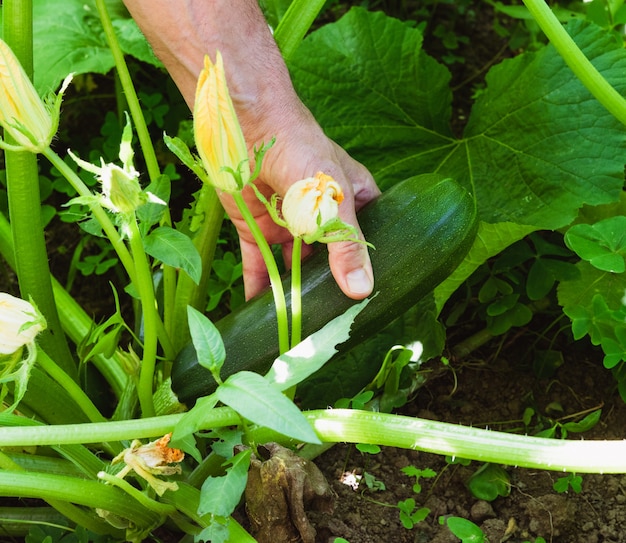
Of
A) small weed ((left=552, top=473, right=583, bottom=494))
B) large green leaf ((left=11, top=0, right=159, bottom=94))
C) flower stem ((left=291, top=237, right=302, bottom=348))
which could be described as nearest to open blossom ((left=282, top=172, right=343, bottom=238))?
flower stem ((left=291, top=237, right=302, bottom=348))

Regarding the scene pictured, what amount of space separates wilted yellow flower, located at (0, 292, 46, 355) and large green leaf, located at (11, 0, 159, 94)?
38.5 inches

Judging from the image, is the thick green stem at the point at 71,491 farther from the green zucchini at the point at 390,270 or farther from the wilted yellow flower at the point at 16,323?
the green zucchini at the point at 390,270

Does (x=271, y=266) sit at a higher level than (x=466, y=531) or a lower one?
higher

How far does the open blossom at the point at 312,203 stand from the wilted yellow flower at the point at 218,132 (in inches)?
2.9

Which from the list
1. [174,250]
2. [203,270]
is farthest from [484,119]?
[174,250]

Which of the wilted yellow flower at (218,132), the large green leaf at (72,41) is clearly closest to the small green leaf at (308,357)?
the wilted yellow flower at (218,132)

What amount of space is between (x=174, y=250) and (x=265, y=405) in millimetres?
354

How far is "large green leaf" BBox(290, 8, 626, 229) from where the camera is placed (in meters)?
1.68

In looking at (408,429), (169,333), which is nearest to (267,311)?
(169,333)

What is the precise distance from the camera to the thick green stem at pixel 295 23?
4.91ft

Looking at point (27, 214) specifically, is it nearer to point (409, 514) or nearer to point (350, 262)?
point (350, 262)

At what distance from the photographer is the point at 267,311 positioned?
1.52 m

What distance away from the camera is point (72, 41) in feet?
6.58

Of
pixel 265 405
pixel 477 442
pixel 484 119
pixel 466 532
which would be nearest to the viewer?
pixel 265 405
